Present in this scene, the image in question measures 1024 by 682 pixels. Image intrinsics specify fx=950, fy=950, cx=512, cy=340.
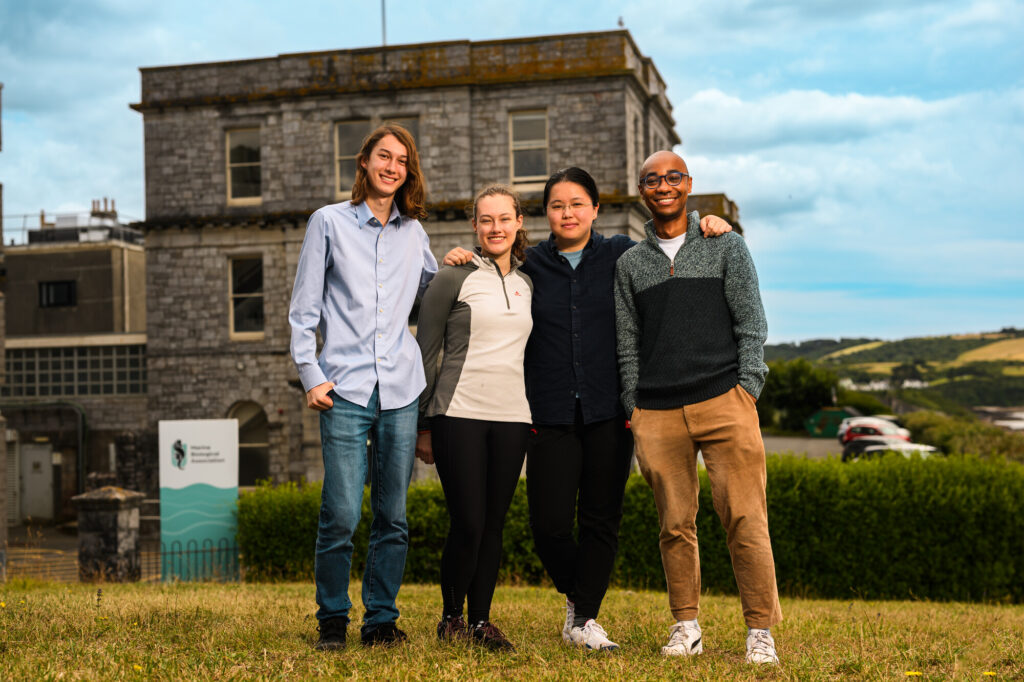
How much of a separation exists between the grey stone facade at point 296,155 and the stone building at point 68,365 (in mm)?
3057

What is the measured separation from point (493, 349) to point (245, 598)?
3982mm

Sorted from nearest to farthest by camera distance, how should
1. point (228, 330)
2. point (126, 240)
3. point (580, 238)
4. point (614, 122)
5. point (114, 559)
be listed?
1. point (580, 238)
2. point (114, 559)
3. point (614, 122)
4. point (228, 330)
5. point (126, 240)

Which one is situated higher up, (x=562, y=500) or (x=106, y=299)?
(x=106, y=299)

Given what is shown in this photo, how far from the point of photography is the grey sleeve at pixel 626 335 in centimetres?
473

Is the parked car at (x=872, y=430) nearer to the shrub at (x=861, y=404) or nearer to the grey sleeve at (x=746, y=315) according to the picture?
the shrub at (x=861, y=404)

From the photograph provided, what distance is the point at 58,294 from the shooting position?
3095 centimetres

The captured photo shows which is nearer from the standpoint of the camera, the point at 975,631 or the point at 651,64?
the point at 975,631

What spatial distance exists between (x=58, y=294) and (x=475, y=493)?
30.2 m

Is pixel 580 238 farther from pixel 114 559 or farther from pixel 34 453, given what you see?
pixel 34 453

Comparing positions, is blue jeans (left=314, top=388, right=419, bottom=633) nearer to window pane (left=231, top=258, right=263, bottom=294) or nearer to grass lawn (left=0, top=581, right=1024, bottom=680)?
grass lawn (left=0, top=581, right=1024, bottom=680)

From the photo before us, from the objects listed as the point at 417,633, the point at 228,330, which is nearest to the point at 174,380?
the point at 228,330

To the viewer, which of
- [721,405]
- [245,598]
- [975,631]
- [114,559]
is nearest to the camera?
[721,405]

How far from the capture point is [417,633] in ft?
17.0

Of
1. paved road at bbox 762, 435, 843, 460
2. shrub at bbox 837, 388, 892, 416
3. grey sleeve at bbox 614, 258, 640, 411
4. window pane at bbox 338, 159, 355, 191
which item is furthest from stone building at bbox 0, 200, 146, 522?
shrub at bbox 837, 388, 892, 416
